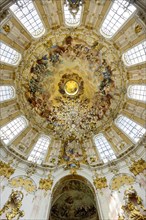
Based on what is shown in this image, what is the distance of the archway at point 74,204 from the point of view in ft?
59.3

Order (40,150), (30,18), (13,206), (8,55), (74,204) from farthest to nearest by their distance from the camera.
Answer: (40,150) → (74,204) → (8,55) → (30,18) → (13,206)

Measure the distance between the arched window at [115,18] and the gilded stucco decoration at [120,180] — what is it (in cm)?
Result: 1384

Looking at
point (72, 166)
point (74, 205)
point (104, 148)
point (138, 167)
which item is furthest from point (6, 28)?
point (74, 205)

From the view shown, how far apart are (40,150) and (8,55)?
416 inches

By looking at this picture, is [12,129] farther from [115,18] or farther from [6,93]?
[115,18]

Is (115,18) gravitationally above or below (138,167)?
above

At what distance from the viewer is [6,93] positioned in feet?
64.1

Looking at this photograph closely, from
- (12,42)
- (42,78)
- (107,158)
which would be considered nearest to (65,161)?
(107,158)

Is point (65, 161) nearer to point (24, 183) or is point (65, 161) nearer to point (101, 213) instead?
point (24, 183)

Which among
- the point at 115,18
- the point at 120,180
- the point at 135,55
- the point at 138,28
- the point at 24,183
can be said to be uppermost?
the point at 115,18

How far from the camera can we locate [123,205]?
546 inches

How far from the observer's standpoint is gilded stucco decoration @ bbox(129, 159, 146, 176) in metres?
15.9

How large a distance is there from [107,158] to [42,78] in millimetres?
12121

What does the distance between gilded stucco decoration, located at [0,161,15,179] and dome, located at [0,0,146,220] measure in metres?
0.70
